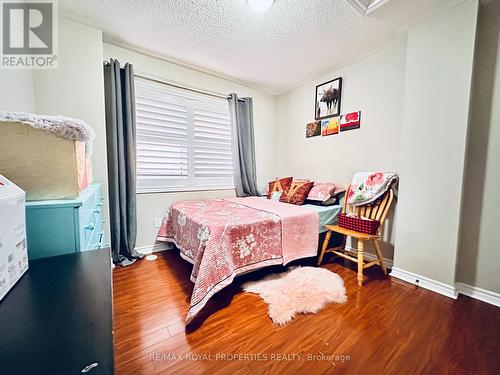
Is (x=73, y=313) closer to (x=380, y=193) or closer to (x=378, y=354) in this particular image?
(x=378, y=354)

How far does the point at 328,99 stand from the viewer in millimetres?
2844

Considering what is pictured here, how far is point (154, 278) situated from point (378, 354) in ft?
6.25

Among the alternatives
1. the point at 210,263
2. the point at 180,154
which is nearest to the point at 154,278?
the point at 210,263

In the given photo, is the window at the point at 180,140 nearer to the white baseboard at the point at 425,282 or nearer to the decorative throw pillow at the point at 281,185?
the decorative throw pillow at the point at 281,185

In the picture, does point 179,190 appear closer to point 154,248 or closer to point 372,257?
point 154,248

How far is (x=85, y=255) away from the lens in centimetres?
94

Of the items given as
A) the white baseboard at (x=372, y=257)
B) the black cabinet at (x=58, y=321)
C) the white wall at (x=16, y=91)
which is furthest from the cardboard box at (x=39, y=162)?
the white baseboard at (x=372, y=257)

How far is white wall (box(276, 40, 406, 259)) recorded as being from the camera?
7.38ft

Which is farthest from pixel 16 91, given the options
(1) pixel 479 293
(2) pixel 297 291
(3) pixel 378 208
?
(1) pixel 479 293

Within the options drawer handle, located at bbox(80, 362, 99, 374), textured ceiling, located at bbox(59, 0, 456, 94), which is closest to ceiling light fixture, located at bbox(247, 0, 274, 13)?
textured ceiling, located at bbox(59, 0, 456, 94)

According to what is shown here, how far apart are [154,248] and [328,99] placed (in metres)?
3.11

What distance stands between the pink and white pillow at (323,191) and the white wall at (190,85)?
3.81 feet

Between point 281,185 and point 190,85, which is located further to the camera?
point 281,185

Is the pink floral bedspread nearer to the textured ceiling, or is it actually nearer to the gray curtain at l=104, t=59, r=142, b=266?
the gray curtain at l=104, t=59, r=142, b=266
